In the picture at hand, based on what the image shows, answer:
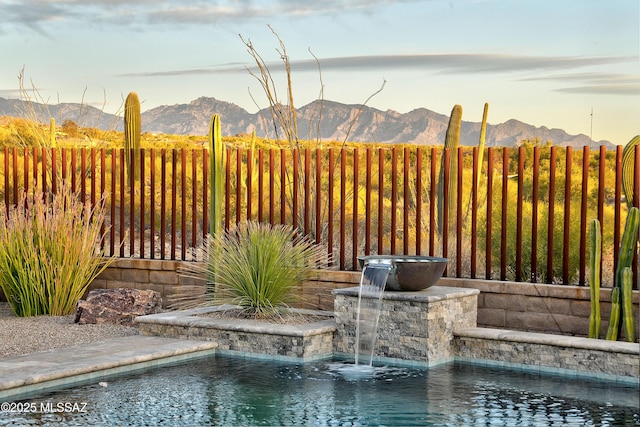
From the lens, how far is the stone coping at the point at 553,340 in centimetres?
748

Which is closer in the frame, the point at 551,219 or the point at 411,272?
the point at 411,272

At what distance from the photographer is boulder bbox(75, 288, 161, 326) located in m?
9.89

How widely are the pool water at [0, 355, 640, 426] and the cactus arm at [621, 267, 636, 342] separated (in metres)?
0.86

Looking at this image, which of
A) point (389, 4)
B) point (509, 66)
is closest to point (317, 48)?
point (389, 4)

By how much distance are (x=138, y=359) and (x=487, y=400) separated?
9.36 feet

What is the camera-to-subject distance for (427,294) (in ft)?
26.9

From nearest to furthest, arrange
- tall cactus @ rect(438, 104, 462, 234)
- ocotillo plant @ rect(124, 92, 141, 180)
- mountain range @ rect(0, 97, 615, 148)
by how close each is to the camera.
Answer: tall cactus @ rect(438, 104, 462, 234) → ocotillo plant @ rect(124, 92, 141, 180) → mountain range @ rect(0, 97, 615, 148)

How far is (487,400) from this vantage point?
662cm

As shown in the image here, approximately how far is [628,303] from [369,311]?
2205 mm

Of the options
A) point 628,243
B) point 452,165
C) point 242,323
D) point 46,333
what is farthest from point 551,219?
point 46,333

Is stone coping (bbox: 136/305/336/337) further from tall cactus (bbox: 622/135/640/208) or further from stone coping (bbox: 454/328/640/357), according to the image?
tall cactus (bbox: 622/135/640/208)

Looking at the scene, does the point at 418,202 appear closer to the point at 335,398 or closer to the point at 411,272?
the point at 411,272

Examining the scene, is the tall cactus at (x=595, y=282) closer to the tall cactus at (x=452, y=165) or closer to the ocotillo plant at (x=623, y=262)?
the ocotillo plant at (x=623, y=262)

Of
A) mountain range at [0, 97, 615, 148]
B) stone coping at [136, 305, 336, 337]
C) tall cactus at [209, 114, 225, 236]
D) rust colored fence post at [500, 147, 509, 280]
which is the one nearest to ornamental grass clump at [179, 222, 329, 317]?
stone coping at [136, 305, 336, 337]
